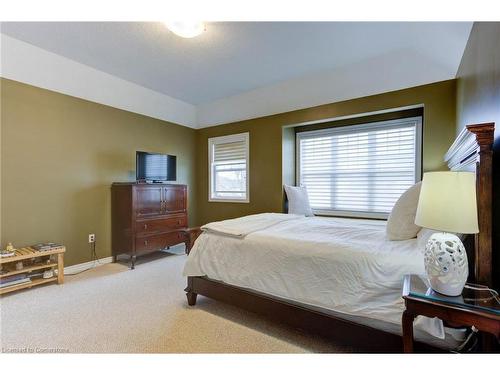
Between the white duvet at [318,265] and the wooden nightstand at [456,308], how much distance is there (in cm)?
22

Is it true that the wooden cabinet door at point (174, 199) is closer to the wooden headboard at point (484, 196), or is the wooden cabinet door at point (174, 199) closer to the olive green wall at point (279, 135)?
the olive green wall at point (279, 135)

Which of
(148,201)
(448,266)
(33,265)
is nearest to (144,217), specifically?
(148,201)

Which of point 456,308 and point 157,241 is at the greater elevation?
point 456,308

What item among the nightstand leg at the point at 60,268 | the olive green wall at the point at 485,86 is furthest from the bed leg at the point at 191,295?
the olive green wall at the point at 485,86

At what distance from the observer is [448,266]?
1.10 metres

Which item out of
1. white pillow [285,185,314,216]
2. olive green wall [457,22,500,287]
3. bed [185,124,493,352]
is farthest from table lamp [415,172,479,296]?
white pillow [285,185,314,216]

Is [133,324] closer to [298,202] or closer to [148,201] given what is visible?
[148,201]

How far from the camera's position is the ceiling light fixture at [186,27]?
7.44ft

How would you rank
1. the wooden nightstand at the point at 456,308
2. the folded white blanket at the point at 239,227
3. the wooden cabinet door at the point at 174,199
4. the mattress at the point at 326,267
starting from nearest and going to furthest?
the wooden nightstand at the point at 456,308
the mattress at the point at 326,267
the folded white blanket at the point at 239,227
the wooden cabinet door at the point at 174,199

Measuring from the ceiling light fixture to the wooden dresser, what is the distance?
200cm

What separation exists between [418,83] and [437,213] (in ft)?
8.15

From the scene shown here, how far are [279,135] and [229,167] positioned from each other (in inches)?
47.5
